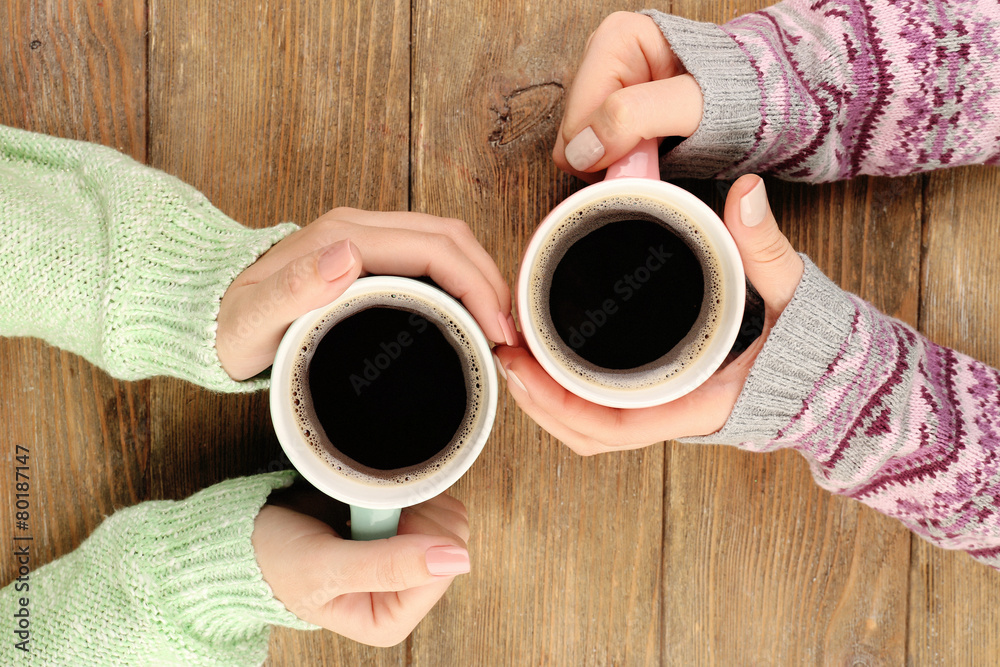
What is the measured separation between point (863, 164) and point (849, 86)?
0.30 ft

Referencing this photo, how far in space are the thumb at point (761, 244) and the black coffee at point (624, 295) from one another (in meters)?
0.05

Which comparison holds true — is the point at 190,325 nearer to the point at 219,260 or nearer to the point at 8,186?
the point at 219,260

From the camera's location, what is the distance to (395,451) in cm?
60

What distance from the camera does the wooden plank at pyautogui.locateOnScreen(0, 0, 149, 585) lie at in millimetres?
751

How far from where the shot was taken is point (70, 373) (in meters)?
0.76

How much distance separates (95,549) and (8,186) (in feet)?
1.28

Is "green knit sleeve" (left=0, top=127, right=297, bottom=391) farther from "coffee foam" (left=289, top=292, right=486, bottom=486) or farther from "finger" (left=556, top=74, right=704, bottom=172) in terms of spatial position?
"finger" (left=556, top=74, right=704, bottom=172)

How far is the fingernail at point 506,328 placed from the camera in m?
0.58

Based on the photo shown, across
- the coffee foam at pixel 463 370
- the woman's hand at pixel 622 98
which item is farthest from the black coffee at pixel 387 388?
the woman's hand at pixel 622 98

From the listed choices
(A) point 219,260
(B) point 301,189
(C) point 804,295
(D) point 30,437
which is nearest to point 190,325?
(A) point 219,260

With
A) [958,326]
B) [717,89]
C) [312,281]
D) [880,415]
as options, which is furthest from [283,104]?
[958,326]

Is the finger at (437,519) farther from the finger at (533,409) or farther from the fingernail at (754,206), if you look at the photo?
the fingernail at (754,206)

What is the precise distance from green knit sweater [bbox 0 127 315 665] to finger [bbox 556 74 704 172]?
288 mm

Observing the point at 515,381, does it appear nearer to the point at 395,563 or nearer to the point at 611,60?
the point at 395,563
